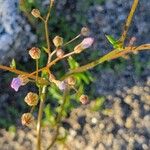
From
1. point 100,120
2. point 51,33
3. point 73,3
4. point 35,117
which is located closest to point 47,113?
Answer: point 35,117

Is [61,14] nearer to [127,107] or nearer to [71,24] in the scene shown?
[71,24]

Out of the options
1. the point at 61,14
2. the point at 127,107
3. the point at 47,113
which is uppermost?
the point at 61,14

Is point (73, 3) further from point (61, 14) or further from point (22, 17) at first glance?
point (22, 17)

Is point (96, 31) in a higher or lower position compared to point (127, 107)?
higher

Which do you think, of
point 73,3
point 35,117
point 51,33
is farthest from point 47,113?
point 73,3

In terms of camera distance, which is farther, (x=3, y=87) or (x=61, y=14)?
(x=61, y=14)

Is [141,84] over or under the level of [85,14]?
under
